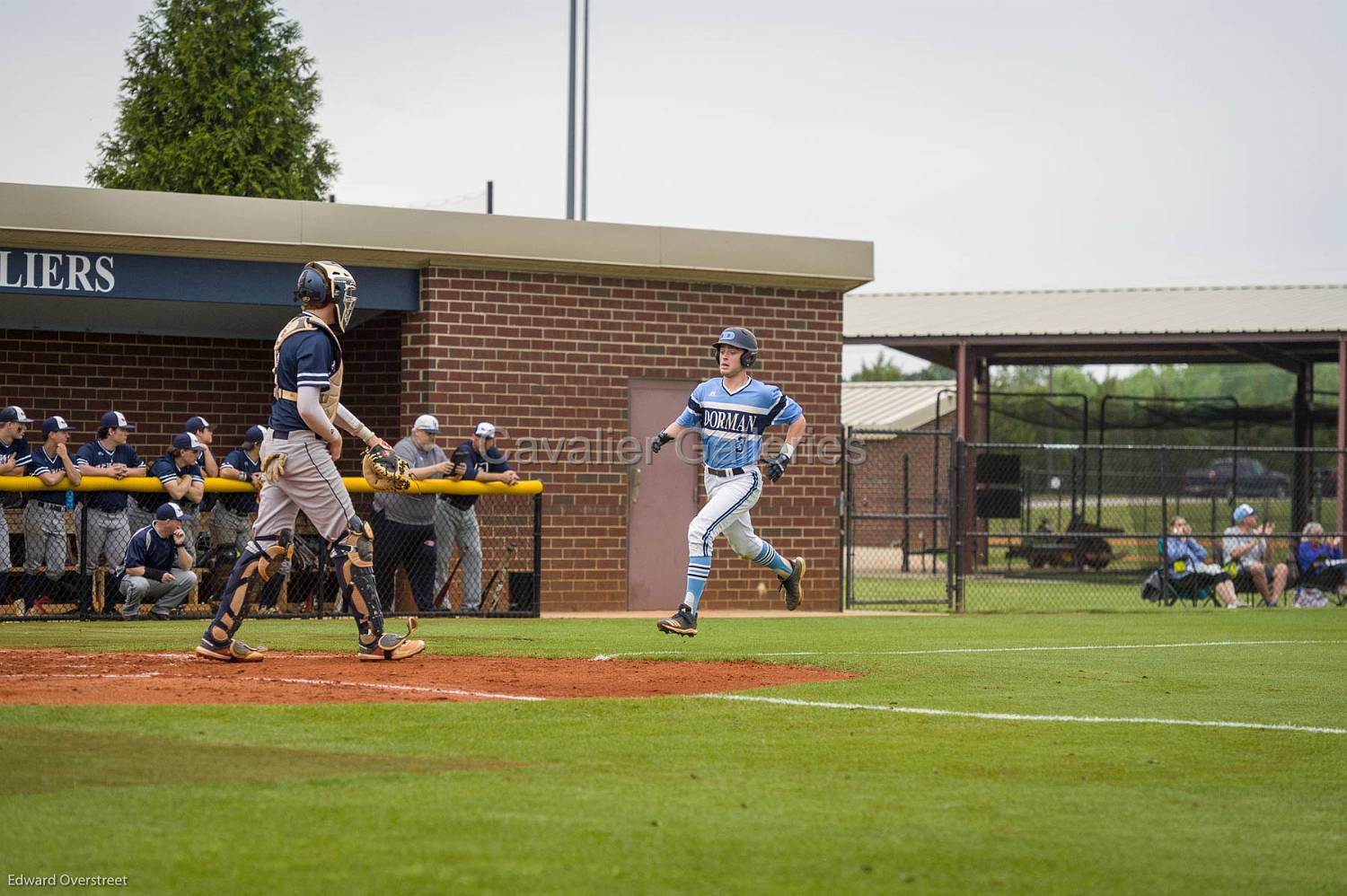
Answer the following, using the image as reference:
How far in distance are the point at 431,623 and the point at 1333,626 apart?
9520 mm

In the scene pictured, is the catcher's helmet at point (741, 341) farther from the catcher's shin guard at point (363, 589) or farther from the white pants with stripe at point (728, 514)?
the catcher's shin guard at point (363, 589)

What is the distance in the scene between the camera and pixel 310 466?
9188 mm

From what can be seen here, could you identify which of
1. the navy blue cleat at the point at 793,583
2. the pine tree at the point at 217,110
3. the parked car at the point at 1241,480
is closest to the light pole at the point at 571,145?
the pine tree at the point at 217,110

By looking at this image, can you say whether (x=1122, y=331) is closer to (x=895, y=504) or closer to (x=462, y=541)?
(x=895, y=504)

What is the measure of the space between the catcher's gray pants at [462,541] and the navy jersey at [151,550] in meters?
3.01

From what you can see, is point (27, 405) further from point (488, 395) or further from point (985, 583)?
point (985, 583)

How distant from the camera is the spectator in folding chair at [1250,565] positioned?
21312 millimetres

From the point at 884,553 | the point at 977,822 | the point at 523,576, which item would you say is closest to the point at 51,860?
the point at 977,822

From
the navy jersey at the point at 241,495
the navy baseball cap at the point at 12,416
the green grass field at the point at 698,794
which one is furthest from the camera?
the navy jersey at the point at 241,495

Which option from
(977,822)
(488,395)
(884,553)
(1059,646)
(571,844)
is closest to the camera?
(571,844)

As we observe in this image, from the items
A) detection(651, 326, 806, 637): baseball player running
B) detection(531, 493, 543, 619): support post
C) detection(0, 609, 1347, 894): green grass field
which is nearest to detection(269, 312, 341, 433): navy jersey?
detection(0, 609, 1347, 894): green grass field

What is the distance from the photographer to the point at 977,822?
16.8ft

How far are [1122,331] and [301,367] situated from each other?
23.3 m

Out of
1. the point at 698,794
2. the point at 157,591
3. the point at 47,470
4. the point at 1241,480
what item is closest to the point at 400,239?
the point at 47,470
